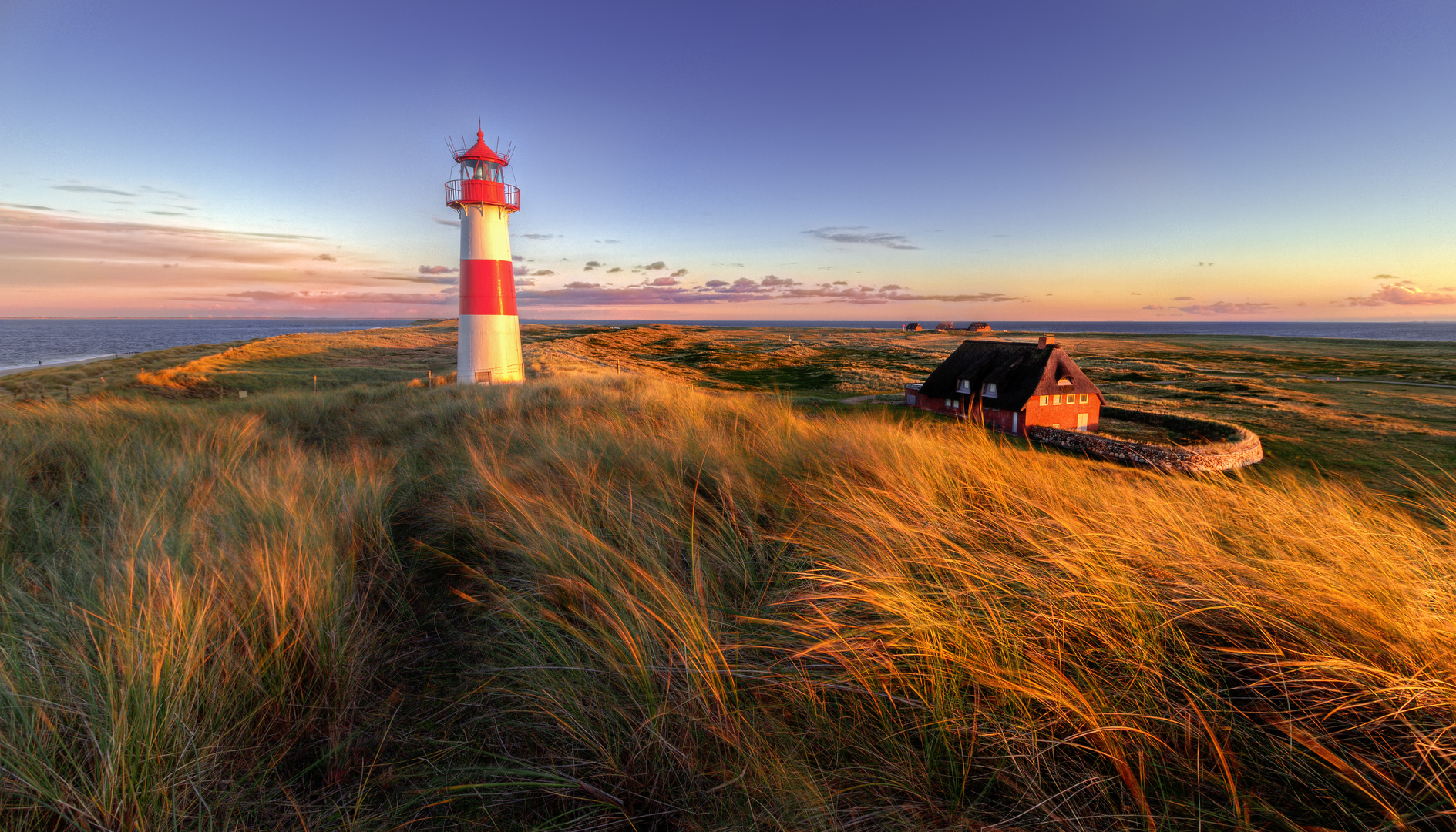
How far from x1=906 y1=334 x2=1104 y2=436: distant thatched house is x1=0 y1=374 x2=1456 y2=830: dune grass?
18674 millimetres

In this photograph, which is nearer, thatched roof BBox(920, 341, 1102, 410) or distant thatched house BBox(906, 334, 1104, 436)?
distant thatched house BBox(906, 334, 1104, 436)

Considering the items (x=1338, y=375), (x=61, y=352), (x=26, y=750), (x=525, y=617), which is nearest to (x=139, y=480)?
(x=26, y=750)

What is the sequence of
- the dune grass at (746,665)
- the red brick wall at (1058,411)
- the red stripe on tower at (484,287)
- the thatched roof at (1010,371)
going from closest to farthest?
the dune grass at (746,665) → the red stripe on tower at (484,287) → the red brick wall at (1058,411) → the thatched roof at (1010,371)

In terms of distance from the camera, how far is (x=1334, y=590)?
1758mm

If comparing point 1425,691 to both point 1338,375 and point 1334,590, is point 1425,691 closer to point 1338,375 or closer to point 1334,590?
point 1334,590

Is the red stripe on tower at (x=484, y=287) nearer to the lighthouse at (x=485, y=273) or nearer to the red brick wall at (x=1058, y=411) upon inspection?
the lighthouse at (x=485, y=273)

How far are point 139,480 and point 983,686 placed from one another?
5.43 m

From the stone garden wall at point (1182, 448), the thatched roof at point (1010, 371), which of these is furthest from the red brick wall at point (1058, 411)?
the stone garden wall at point (1182, 448)

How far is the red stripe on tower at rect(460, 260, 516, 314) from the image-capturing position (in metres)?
15.9

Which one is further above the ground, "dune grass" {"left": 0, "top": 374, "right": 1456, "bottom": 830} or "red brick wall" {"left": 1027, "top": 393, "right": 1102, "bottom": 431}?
"dune grass" {"left": 0, "top": 374, "right": 1456, "bottom": 830}

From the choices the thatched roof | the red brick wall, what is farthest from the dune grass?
the thatched roof

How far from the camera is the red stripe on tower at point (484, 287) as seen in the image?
1593 centimetres

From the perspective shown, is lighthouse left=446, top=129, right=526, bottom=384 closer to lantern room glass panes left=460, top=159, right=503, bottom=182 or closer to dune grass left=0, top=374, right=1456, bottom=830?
lantern room glass panes left=460, top=159, right=503, bottom=182

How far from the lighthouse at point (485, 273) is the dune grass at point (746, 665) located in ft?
45.8
